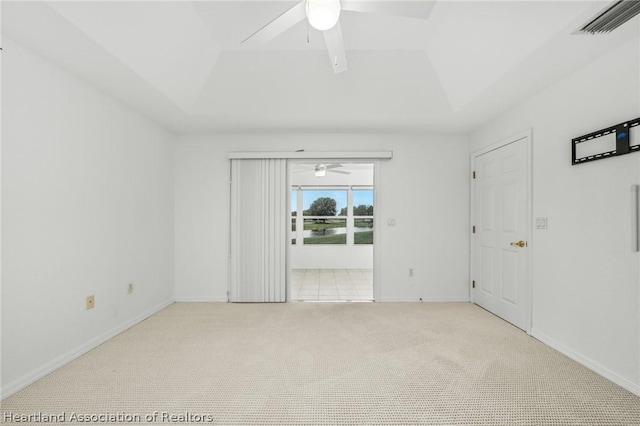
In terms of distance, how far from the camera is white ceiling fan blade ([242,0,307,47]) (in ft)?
5.58

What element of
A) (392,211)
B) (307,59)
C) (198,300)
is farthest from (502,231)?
(198,300)

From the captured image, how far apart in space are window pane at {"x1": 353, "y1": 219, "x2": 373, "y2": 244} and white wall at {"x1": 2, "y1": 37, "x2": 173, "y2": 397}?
15.8 feet

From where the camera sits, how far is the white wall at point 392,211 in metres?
4.11

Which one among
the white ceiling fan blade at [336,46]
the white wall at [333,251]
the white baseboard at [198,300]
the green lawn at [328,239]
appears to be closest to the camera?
the white ceiling fan blade at [336,46]

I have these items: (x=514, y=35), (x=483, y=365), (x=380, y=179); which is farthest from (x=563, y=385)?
(x=380, y=179)

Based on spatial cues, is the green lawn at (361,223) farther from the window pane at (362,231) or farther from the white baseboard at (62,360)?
the white baseboard at (62,360)

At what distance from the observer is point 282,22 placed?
1792 millimetres

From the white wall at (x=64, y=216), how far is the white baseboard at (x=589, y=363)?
161 inches

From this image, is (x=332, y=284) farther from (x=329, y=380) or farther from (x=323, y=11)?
(x=323, y=11)

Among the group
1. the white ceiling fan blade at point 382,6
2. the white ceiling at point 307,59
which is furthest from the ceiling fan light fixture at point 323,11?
the white ceiling at point 307,59

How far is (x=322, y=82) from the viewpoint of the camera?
3158 mm

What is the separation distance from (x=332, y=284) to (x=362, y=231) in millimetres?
2284

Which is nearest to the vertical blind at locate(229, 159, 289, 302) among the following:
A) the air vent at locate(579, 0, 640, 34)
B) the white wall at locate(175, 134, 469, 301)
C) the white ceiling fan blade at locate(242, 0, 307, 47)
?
the white wall at locate(175, 134, 469, 301)

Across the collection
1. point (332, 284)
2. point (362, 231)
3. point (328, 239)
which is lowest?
point (332, 284)
